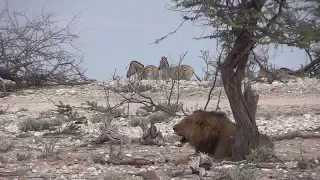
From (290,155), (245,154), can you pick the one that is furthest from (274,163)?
(290,155)

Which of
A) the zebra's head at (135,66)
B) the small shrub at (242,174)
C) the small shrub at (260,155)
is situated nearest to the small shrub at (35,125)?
the small shrub at (260,155)

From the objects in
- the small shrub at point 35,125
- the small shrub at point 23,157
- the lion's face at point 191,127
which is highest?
the lion's face at point 191,127

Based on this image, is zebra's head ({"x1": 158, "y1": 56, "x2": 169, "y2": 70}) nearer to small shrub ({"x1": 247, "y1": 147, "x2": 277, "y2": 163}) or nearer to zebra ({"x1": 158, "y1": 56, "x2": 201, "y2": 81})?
zebra ({"x1": 158, "y1": 56, "x2": 201, "y2": 81})

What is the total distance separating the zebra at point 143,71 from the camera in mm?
27062

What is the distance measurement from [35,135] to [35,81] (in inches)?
445

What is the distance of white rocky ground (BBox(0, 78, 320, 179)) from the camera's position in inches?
288

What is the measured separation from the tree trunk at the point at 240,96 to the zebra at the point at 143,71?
→ 1877 cm

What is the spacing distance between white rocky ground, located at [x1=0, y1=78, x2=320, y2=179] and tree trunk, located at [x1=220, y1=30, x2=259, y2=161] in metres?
0.49

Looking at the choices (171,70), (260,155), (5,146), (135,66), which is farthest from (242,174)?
(135,66)

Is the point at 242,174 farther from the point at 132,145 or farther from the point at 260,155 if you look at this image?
the point at 132,145

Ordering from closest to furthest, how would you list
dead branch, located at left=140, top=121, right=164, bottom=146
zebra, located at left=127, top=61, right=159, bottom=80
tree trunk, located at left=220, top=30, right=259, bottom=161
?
tree trunk, located at left=220, top=30, right=259, bottom=161 < dead branch, located at left=140, top=121, right=164, bottom=146 < zebra, located at left=127, top=61, right=159, bottom=80

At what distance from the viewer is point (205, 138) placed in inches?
338

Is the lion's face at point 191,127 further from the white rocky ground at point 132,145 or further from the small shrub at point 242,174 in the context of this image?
the small shrub at point 242,174

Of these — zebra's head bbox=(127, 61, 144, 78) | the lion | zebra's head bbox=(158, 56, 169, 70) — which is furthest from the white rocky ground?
zebra's head bbox=(127, 61, 144, 78)
